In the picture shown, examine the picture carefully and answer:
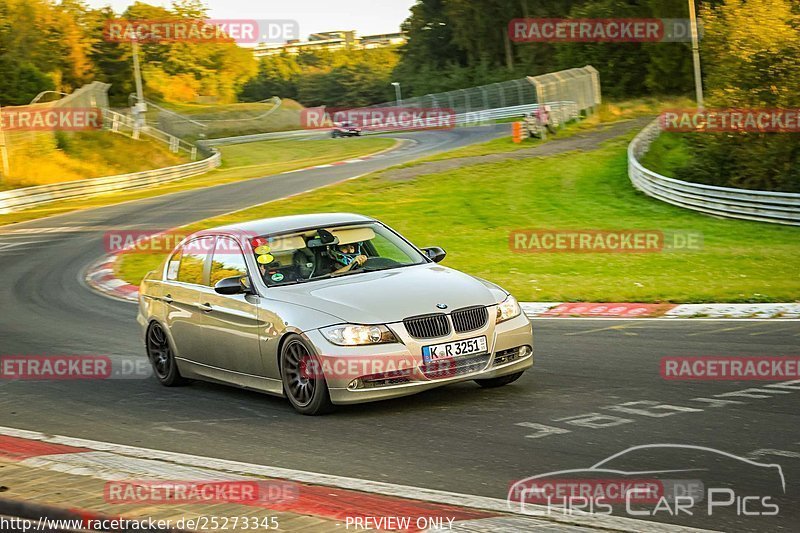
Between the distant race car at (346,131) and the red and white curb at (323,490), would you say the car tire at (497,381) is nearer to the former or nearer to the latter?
the red and white curb at (323,490)

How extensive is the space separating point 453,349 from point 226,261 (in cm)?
242

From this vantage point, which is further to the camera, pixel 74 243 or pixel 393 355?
pixel 74 243

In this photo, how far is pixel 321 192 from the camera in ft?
109

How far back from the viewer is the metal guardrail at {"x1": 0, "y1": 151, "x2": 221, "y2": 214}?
128 feet

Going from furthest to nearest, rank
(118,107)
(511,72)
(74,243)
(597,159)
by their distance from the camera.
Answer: (511,72) → (118,107) → (597,159) → (74,243)

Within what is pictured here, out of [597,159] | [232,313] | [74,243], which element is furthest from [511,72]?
[232,313]

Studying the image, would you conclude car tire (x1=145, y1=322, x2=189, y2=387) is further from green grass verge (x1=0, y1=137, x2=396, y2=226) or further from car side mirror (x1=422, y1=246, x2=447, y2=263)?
green grass verge (x1=0, y1=137, x2=396, y2=226)

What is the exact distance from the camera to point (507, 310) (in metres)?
8.73

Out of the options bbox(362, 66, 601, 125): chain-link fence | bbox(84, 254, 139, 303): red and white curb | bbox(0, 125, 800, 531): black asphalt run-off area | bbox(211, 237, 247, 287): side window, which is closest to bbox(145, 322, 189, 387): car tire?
bbox(0, 125, 800, 531): black asphalt run-off area

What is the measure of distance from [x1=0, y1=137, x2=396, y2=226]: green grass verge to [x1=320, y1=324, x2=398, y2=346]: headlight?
94.6 feet

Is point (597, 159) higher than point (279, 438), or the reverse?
point (279, 438)

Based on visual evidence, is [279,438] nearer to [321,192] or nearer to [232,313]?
[232,313]

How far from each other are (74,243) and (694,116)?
1948cm

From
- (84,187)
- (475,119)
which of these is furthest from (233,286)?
(475,119)
